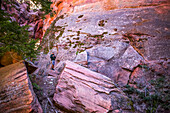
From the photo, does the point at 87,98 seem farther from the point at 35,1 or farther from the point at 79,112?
the point at 35,1

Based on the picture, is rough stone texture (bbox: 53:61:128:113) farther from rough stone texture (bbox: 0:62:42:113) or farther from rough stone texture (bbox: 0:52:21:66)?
rough stone texture (bbox: 0:52:21:66)

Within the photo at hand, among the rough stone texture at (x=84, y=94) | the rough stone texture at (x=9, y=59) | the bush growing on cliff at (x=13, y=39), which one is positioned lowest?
the rough stone texture at (x=84, y=94)

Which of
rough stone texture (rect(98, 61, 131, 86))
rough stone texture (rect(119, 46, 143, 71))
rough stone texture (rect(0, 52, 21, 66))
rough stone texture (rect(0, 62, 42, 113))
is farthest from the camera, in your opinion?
rough stone texture (rect(119, 46, 143, 71))

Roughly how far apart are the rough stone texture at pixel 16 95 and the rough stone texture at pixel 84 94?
47.4 inches

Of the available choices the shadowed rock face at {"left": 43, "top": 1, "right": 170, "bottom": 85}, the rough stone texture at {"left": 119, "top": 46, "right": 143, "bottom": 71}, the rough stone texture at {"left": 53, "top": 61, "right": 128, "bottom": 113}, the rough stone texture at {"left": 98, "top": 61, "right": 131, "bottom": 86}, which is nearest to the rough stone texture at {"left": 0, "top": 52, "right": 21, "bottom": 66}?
the rough stone texture at {"left": 53, "top": 61, "right": 128, "bottom": 113}

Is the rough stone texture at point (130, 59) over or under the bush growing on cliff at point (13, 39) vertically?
under

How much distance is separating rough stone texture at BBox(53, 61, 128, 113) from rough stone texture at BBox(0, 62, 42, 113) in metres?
1.20

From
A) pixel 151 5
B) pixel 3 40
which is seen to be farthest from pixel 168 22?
pixel 3 40

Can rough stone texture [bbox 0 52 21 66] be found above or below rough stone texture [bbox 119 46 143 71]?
above

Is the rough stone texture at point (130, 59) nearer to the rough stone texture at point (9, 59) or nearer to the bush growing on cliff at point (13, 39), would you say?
the bush growing on cliff at point (13, 39)

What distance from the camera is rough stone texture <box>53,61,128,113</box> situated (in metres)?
4.46

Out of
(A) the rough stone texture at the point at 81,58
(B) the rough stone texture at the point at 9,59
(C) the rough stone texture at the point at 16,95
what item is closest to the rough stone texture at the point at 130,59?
(A) the rough stone texture at the point at 81,58

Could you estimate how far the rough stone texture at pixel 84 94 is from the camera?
4.46 metres

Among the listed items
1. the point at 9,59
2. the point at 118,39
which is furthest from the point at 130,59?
the point at 9,59
